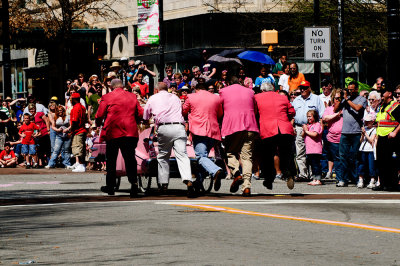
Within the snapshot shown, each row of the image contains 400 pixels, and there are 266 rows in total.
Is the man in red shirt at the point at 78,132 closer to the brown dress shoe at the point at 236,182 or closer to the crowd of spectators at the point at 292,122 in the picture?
the crowd of spectators at the point at 292,122

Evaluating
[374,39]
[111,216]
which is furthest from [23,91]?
[111,216]

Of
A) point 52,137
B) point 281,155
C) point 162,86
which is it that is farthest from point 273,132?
point 52,137

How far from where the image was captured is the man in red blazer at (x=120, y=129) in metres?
16.5

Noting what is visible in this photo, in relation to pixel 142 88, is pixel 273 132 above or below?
below

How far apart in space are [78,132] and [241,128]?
1023cm

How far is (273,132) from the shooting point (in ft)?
54.8

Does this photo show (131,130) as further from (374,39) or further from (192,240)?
(374,39)

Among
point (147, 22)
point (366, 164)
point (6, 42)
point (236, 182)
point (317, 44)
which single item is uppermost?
point (147, 22)

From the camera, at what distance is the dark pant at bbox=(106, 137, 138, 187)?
54.2 ft

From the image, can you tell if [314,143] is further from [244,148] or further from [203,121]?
[203,121]

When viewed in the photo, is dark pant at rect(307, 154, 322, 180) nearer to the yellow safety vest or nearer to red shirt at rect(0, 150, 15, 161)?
the yellow safety vest

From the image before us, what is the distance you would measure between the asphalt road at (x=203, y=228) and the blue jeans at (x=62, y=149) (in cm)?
886

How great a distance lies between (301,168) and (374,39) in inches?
529

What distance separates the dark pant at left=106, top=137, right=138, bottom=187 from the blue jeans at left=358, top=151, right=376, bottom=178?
460 cm
